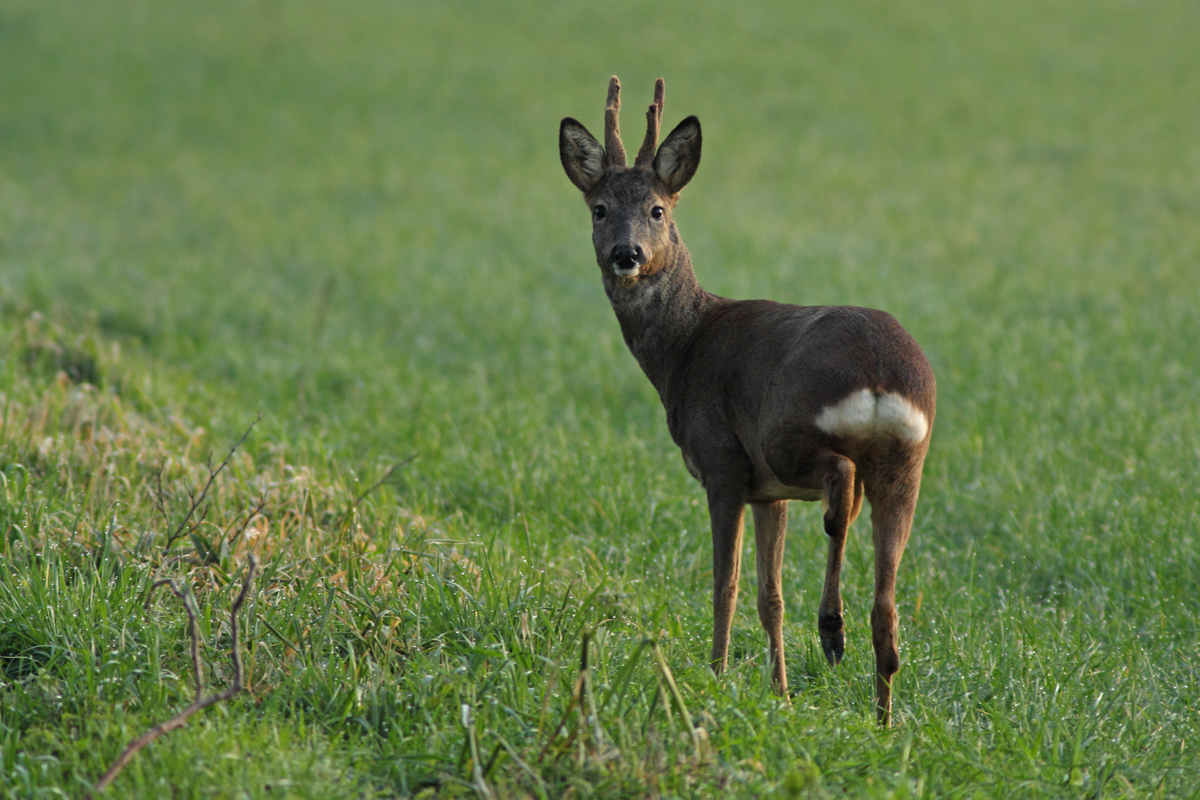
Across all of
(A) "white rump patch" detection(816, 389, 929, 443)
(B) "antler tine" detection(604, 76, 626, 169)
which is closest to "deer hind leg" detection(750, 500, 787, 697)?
(A) "white rump patch" detection(816, 389, 929, 443)

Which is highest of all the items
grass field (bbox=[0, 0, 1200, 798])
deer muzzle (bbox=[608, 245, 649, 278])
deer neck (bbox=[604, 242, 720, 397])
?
deer muzzle (bbox=[608, 245, 649, 278])

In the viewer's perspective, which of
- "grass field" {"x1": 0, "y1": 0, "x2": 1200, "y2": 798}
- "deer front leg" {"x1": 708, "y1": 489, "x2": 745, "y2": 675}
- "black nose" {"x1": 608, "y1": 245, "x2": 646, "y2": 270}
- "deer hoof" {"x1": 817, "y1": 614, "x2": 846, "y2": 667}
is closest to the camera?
"grass field" {"x1": 0, "y1": 0, "x2": 1200, "y2": 798}

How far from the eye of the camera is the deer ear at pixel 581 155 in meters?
4.45

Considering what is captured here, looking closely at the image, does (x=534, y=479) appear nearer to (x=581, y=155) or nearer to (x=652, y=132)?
(x=581, y=155)

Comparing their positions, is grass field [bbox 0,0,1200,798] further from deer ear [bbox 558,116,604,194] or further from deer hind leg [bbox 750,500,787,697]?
deer ear [bbox 558,116,604,194]

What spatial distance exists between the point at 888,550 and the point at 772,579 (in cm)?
66

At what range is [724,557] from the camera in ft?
12.8

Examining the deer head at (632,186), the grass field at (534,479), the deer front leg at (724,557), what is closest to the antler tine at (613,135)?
the deer head at (632,186)

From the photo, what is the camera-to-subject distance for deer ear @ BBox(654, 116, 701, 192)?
4.37m

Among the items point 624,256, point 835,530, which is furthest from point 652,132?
point 835,530

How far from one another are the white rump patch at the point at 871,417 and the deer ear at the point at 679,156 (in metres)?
1.45

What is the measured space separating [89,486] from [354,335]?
15.6ft

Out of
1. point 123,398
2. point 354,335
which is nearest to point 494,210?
point 354,335

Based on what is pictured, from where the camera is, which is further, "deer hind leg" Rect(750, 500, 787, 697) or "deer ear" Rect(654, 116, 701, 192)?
"deer ear" Rect(654, 116, 701, 192)
